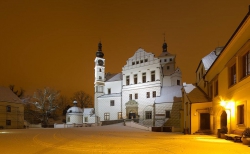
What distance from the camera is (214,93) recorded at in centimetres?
2005

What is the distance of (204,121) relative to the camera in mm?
21078

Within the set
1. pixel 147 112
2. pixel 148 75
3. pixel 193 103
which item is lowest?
pixel 147 112

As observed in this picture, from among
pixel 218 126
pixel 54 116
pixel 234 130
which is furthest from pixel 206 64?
pixel 54 116

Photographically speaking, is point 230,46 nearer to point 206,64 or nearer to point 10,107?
point 206,64

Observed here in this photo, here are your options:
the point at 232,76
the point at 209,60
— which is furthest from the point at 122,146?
the point at 209,60

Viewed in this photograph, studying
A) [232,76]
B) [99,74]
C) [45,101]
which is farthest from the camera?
[99,74]

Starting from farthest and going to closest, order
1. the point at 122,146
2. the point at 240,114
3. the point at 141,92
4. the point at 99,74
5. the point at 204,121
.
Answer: the point at 99,74, the point at 141,92, the point at 204,121, the point at 240,114, the point at 122,146

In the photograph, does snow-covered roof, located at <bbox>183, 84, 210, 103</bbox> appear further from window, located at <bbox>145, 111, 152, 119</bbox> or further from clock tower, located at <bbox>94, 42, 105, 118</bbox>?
clock tower, located at <bbox>94, 42, 105, 118</bbox>

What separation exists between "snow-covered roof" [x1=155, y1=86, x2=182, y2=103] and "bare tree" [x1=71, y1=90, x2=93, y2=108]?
4297 cm

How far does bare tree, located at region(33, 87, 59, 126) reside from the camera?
49.7 metres

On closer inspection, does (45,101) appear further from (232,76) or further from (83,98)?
(232,76)

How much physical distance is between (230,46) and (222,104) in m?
4.50

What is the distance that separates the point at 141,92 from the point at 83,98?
40231 millimetres

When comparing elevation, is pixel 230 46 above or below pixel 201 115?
above
